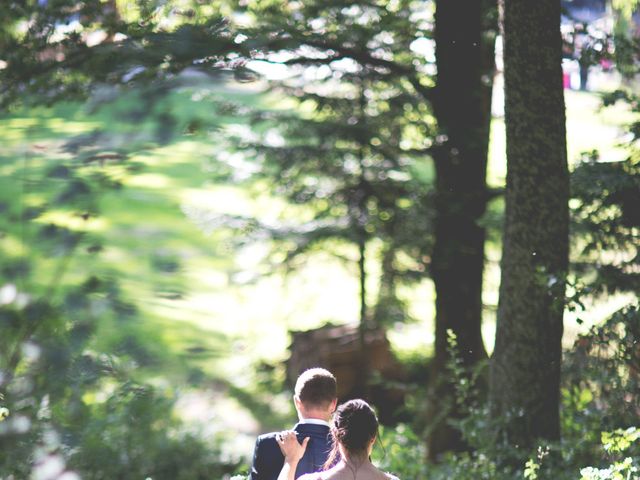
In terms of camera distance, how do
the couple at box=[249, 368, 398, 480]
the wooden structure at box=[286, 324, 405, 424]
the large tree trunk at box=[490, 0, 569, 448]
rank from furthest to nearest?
the wooden structure at box=[286, 324, 405, 424] → the large tree trunk at box=[490, 0, 569, 448] → the couple at box=[249, 368, 398, 480]

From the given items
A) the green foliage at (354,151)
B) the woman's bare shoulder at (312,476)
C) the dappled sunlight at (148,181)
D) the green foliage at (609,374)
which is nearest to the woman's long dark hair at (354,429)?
the woman's bare shoulder at (312,476)

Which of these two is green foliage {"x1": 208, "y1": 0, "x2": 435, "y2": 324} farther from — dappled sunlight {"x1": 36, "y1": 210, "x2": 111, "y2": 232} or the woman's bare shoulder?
dappled sunlight {"x1": 36, "y1": 210, "x2": 111, "y2": 232}

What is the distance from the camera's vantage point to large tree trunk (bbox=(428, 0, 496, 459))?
24.0ft

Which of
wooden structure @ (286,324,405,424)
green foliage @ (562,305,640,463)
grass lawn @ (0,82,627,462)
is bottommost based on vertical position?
wooden structure @ (286,324,405,424)

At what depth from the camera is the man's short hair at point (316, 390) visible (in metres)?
3.41

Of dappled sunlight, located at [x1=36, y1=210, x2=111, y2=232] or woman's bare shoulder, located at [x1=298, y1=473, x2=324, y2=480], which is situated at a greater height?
dappled sunlight, located at [x1=36, y1=210, x2=111, y2=232]

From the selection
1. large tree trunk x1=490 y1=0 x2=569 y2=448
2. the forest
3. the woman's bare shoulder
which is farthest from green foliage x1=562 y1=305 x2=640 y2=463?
the woman's bare shoulder

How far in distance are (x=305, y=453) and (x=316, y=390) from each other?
27 cm

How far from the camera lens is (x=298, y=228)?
8812 millimetres

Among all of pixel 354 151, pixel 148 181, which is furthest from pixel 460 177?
pixel 148 181

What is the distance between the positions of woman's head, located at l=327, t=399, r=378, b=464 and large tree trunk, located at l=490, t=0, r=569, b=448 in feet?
6.94

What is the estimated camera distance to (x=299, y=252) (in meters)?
8.80

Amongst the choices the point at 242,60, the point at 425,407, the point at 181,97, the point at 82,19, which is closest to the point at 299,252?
the point at 425,407

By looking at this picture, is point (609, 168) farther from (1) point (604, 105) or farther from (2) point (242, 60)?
(2) point (242, 60)
